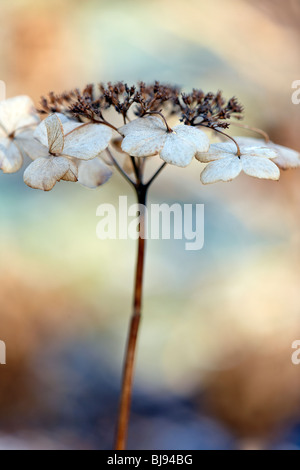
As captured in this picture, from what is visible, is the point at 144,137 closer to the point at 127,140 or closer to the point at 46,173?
the point at 127,140

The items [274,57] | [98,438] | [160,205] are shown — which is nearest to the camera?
[98,438]

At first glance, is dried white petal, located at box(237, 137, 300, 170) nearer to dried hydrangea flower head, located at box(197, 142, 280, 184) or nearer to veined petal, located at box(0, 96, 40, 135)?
dried hydrangea flower head, located at box(197, 142, 280, 184)

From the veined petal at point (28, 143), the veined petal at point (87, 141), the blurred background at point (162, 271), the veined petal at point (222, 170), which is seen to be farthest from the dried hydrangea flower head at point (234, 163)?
the blurred background at point (162, 271)

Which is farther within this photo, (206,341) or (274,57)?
(274,57)

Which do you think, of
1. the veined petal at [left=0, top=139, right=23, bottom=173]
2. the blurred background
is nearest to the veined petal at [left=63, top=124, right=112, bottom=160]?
the veined petal at [left=0, top=139, right=23, bottom=173]
